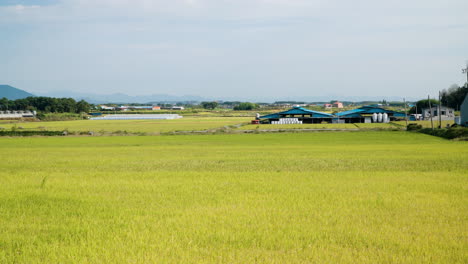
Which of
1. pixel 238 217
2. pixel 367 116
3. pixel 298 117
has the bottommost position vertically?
pixel 238 217

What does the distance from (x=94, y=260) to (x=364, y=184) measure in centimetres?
951

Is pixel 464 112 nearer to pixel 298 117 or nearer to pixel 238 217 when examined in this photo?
pixel 298 117

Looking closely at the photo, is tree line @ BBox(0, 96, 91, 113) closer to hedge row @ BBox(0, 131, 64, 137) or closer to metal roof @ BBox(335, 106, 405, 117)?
hedge row @ BBox(0, 131, 64, 137)

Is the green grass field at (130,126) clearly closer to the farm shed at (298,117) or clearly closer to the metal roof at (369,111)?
the farm shed at (298,117)

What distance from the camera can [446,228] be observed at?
8.20 metres

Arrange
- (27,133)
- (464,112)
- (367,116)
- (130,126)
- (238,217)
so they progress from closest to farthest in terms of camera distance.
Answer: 1. (238,217)
2. (27,133)
3. (464,112)
4. (130,126)
5. (367,116)

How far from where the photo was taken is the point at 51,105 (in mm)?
140000

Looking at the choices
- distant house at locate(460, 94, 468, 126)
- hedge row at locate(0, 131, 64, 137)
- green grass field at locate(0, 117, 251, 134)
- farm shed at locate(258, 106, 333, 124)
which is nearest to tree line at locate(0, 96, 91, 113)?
green grass field at locate(0, 117, 251, 134)

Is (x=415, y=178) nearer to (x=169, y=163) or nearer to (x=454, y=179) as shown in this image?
(x=454, y=179)

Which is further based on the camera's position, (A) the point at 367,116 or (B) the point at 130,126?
(A) the point at 367,116

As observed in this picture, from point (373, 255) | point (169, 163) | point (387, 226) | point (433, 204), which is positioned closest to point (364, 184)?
point (433, 204)

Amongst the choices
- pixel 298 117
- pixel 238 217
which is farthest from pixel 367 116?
pixel 238 217

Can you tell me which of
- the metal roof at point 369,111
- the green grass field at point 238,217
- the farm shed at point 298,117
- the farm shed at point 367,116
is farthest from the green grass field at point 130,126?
the green grass field at point 238,217

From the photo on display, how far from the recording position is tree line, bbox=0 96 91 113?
135875 mm
